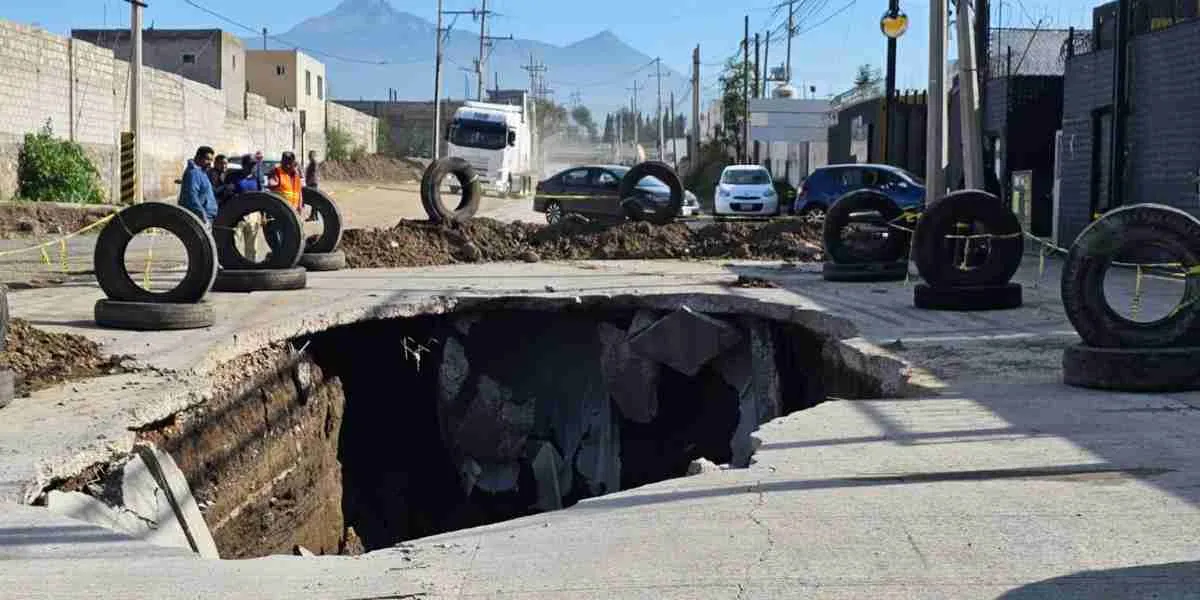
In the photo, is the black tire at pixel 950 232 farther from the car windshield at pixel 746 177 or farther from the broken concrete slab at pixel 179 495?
the car windshield at pixel 746 177

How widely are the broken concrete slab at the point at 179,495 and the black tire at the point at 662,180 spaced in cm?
1660

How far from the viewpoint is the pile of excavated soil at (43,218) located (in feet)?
84.2

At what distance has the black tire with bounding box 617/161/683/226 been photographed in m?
25.4

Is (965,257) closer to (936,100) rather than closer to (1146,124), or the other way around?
(1146,124)

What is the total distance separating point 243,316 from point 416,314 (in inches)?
101

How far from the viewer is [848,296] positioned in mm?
16766

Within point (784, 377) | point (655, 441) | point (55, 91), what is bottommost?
point (655, 441)

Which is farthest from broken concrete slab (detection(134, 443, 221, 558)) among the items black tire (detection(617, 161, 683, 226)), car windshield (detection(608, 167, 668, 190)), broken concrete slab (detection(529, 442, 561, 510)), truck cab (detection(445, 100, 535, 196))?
truck cab (detection(445, 100, 535, 196))

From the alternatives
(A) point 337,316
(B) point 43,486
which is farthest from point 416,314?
(B) point 43,486

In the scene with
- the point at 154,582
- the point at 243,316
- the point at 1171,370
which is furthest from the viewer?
the point at 243,316

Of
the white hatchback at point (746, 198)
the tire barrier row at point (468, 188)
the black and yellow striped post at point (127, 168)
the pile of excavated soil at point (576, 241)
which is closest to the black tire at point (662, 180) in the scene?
the tire barrier row at point (468, 188)

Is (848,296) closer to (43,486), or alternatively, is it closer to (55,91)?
(43,486)

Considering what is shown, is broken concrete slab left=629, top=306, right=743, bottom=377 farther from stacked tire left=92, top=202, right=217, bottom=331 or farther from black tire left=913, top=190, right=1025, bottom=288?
stacked tire left=92, top=202, right=217, bottom=331

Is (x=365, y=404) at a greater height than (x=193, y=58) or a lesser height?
lesser
